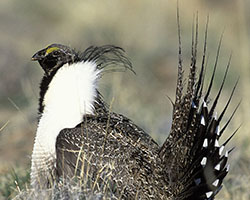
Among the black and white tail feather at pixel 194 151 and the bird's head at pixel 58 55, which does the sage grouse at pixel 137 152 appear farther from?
the bird's head at pixel 58 55

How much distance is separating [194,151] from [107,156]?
1.83ft

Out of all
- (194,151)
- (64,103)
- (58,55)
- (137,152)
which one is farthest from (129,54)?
(194,151)

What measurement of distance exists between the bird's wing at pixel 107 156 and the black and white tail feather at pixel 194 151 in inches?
5.9

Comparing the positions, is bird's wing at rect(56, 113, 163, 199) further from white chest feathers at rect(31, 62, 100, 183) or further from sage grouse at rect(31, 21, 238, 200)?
white chest feathers at rect(31, 62, 100, 183)

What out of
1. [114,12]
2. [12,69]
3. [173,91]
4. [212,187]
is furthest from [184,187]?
[114,12]

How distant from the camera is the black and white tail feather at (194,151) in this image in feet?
13.5

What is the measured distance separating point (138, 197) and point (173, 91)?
5.90 meters

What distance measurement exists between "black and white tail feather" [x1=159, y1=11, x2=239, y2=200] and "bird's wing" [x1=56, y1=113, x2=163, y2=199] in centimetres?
15

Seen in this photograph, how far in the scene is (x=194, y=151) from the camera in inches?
164

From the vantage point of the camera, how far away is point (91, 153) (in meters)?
4.18

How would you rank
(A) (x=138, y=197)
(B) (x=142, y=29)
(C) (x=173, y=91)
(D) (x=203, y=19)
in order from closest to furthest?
1. (A) (x=138, y=197)
2. (C) (x=173, y=91)
3. (B) (x=142, y=29)
4. (D) (x=203, y=19)

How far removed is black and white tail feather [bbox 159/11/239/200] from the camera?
4.12m

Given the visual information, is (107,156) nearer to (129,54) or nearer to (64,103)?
(64,103)

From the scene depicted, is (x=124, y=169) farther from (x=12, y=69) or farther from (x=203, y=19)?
(x=203, y=19)
